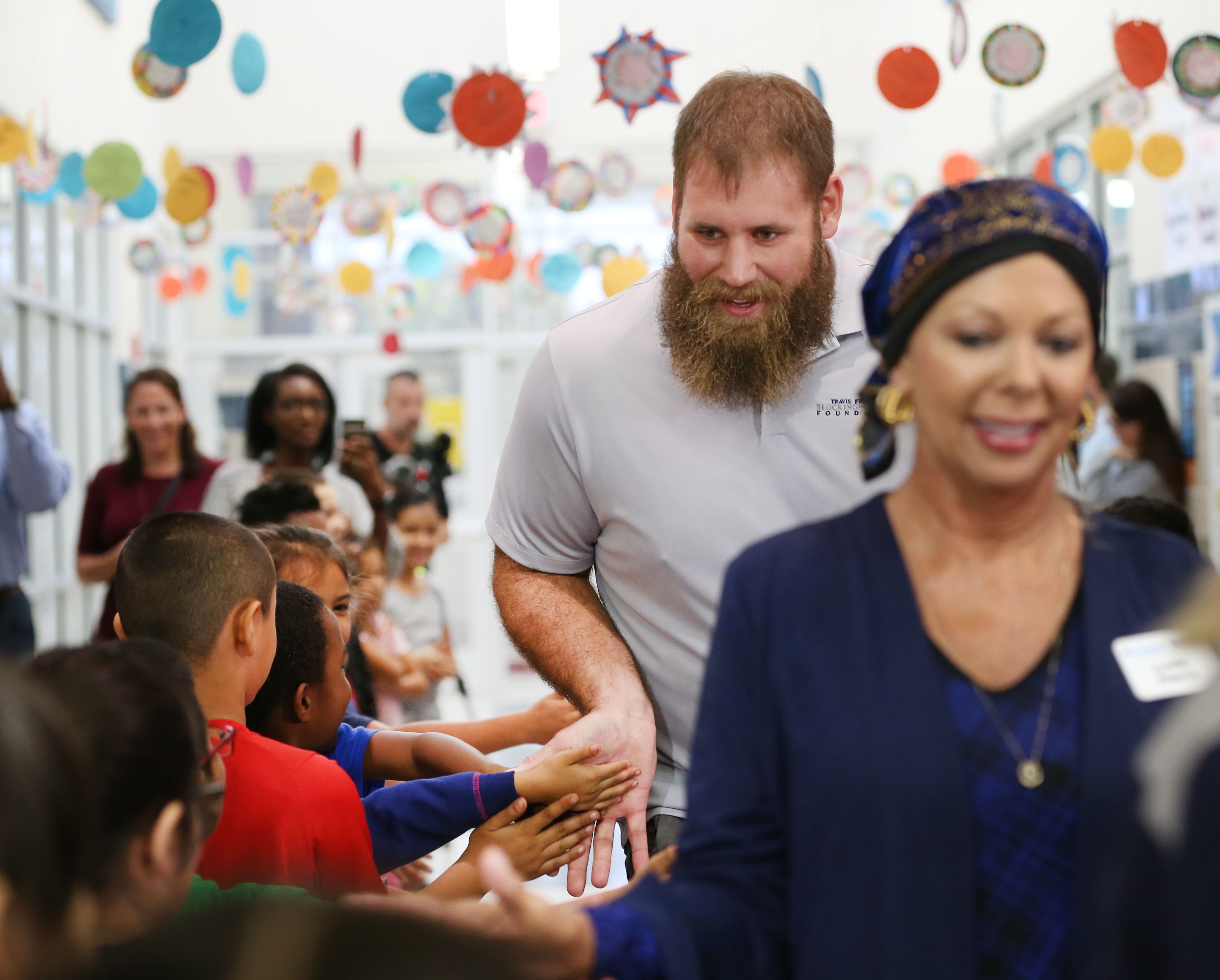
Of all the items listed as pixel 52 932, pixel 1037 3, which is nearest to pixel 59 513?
pixel 1037 3

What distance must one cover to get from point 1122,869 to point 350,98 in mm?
10705

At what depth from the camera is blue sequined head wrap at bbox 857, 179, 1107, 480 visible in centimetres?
124

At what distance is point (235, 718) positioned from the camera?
77.4 inches

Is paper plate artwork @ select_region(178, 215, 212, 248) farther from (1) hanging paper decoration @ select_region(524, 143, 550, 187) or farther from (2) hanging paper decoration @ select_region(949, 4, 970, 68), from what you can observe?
(2) hanging paper decoration @ select_region(949, 4, 970, 68)

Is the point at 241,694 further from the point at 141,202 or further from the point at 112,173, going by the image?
the point at 141,202

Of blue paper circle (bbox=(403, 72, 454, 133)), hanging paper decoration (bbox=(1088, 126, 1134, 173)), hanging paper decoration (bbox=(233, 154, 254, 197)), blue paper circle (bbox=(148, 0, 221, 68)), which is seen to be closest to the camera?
blue paper circle (bbox=(148, 0, 221, 68))

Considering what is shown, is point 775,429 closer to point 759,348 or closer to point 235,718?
point 759,348

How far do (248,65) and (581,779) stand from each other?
3.99 m

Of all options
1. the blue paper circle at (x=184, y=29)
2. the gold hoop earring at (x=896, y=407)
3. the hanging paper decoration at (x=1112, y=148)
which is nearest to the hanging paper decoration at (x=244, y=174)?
the blue paper circle at (x=184, y=29)

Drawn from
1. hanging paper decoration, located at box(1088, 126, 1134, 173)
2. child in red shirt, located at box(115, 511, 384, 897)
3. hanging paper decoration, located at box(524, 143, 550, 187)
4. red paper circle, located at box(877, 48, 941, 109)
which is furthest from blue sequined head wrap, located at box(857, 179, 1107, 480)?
hanging paper decoration, located at box(524, 143, 550, 187)

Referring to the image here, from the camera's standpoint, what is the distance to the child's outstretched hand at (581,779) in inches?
75.5

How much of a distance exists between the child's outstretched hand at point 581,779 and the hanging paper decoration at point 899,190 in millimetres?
6673

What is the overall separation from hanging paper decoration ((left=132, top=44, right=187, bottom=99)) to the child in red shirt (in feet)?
9.53

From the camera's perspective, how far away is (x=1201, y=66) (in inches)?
183
